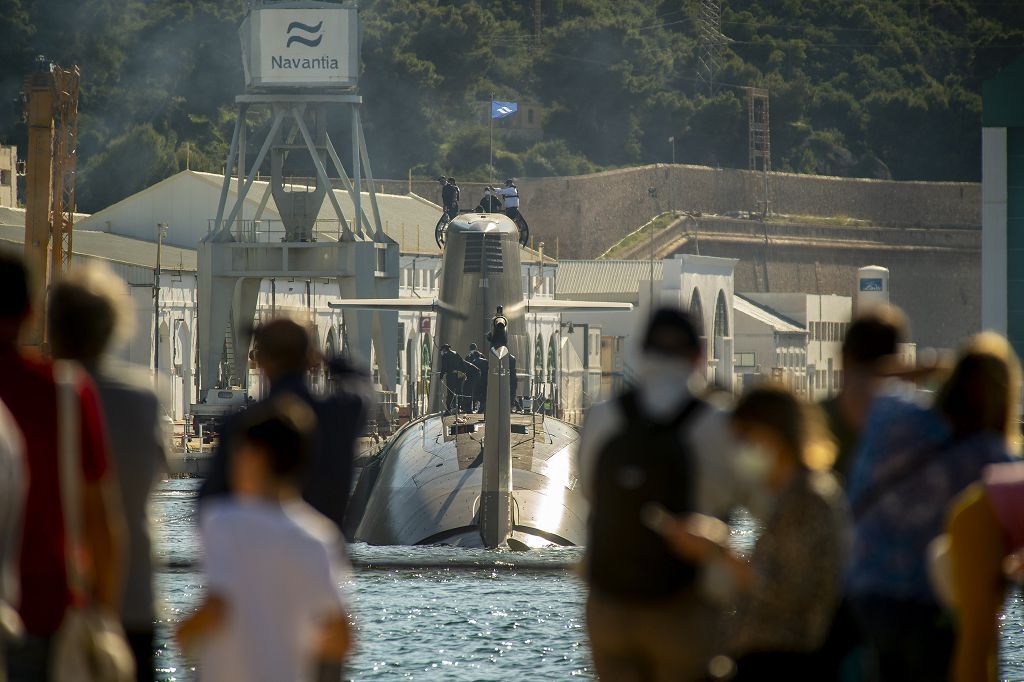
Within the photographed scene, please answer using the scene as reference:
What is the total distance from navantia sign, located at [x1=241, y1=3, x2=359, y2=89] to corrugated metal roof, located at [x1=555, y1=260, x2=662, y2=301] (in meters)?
44.6

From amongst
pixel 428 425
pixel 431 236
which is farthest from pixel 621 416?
pixel 431 236

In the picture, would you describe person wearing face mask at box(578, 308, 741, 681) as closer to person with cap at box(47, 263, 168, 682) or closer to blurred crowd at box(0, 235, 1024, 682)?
blurred crowd at box(0, 235, 1024, 682)

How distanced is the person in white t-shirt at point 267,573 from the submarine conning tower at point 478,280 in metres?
31.2

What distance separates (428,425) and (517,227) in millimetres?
4270

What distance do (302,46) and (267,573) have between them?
54455mm

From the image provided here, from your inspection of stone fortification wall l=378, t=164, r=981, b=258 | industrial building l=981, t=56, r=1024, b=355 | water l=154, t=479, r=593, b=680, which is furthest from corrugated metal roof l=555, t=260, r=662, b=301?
industrial building l=981, t=56, r=1024, b=355

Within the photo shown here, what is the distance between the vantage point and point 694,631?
698 cm

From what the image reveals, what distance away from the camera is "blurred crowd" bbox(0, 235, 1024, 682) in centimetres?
606

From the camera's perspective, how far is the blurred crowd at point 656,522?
606 centimetres

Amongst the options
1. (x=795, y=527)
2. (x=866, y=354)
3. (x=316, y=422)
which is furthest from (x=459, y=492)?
(x=795, y=527)

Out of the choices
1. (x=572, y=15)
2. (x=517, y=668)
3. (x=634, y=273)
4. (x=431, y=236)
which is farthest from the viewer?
(x=572, y=15)

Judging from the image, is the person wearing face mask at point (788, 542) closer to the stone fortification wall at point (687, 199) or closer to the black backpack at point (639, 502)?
the black backpack at point (639, 502)

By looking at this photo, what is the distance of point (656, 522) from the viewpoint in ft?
22.2

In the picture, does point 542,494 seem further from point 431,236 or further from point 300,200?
point 431,236
